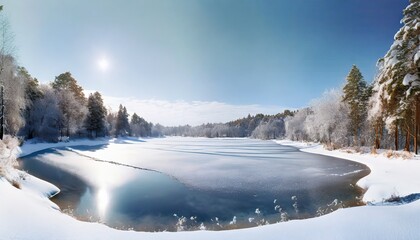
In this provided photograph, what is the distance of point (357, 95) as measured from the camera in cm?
3944

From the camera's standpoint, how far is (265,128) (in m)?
132

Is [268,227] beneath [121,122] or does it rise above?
beneath

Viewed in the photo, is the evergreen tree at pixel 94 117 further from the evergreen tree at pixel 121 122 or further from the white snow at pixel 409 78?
the white snow at pixel 409 78

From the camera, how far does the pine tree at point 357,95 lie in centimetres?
3912

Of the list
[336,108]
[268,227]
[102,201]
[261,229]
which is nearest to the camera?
[261,229]

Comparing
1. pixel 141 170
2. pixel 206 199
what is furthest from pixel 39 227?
pixel 141 170

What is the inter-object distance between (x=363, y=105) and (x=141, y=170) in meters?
35.3

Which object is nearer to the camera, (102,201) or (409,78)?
(102,201)

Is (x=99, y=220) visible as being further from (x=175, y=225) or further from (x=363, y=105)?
(x=363, y=105)

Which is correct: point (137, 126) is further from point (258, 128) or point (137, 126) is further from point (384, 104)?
point (384, 104)

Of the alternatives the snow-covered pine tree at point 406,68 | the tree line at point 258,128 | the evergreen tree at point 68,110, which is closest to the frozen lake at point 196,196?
the snow-covered pine tree at point 406,68

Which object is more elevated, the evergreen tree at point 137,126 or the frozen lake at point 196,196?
the evergreen tree at point 137,126

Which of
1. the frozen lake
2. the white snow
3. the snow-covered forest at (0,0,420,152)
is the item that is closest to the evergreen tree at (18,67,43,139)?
the snow-covered forest at (0,0,420,152)

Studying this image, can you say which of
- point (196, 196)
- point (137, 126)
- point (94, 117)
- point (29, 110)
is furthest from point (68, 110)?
point (137, 126)
